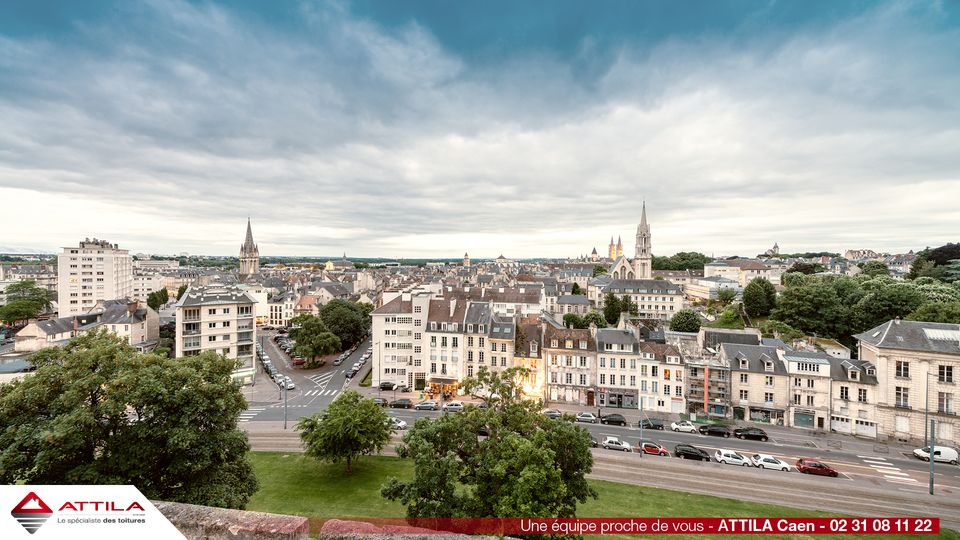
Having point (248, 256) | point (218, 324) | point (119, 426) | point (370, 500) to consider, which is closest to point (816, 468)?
point (370, 500)

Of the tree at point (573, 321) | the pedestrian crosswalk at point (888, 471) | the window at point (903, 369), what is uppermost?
the window at point (903, 369)

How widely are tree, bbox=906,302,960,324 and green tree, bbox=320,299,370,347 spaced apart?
302ft

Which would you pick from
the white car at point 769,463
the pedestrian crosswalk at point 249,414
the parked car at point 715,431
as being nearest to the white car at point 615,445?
the white car at point 769,463

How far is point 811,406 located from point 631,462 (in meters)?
25.6

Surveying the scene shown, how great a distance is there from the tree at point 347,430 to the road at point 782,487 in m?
6.91

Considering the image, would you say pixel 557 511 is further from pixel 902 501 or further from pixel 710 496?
pixel 902 501

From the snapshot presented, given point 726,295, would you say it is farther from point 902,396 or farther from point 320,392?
point 320,392

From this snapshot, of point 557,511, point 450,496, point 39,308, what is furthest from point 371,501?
point 39,308

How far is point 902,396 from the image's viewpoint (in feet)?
137

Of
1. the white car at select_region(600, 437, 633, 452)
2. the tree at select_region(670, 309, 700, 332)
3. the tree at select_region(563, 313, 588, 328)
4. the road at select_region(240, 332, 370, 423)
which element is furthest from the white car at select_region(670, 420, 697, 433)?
the tree at select_region(563, 313, 588, 328)

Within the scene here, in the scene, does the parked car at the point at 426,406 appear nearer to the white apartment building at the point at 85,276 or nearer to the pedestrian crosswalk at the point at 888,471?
the pedestrian crosswalk at the point at 888,471

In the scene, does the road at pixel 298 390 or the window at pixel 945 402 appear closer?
the window at pixel 945 402

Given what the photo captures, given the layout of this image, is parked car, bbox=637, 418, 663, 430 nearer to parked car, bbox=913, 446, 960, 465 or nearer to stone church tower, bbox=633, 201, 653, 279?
parked car, bbox=913, 446, 960, 465

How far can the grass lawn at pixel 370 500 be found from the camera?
27.3 metres
